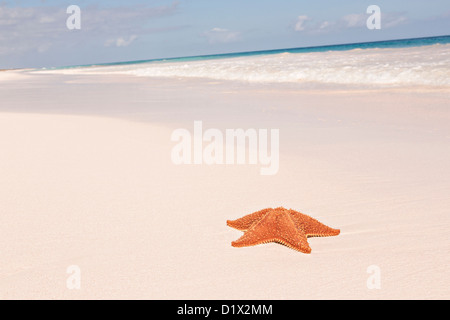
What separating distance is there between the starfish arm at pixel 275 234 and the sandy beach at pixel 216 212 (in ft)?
0.25

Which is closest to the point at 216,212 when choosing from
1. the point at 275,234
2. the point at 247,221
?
the point at 247,221

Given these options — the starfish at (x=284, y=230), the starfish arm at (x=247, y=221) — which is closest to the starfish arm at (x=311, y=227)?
the starfish at (x=284, y=230)

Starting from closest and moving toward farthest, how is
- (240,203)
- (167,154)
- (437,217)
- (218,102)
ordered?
1. (437,217)
2. (240,203)
3. (167,154)
4. (218,102)

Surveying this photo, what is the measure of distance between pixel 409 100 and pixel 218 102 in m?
4.87

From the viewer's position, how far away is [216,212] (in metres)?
3.96

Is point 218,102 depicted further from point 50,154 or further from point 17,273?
point 17,273

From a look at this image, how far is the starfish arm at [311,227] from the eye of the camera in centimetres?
332

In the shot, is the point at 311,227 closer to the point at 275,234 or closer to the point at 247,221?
the point at 275,234

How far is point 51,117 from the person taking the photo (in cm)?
992

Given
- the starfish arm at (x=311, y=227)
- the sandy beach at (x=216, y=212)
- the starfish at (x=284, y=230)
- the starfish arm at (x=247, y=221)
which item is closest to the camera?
the sandy beach at (x=216, y=212)

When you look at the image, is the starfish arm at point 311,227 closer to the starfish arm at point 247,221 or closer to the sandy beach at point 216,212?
the sandy beach at point 216,212

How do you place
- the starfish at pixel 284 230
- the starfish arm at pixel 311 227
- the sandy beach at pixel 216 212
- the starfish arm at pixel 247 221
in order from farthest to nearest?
the starfish arm at pixel 247 221 < the starfish arm at pixel 311 227 < the starfish at pixel 284 230 < the sandy beach at pixel 216 212
